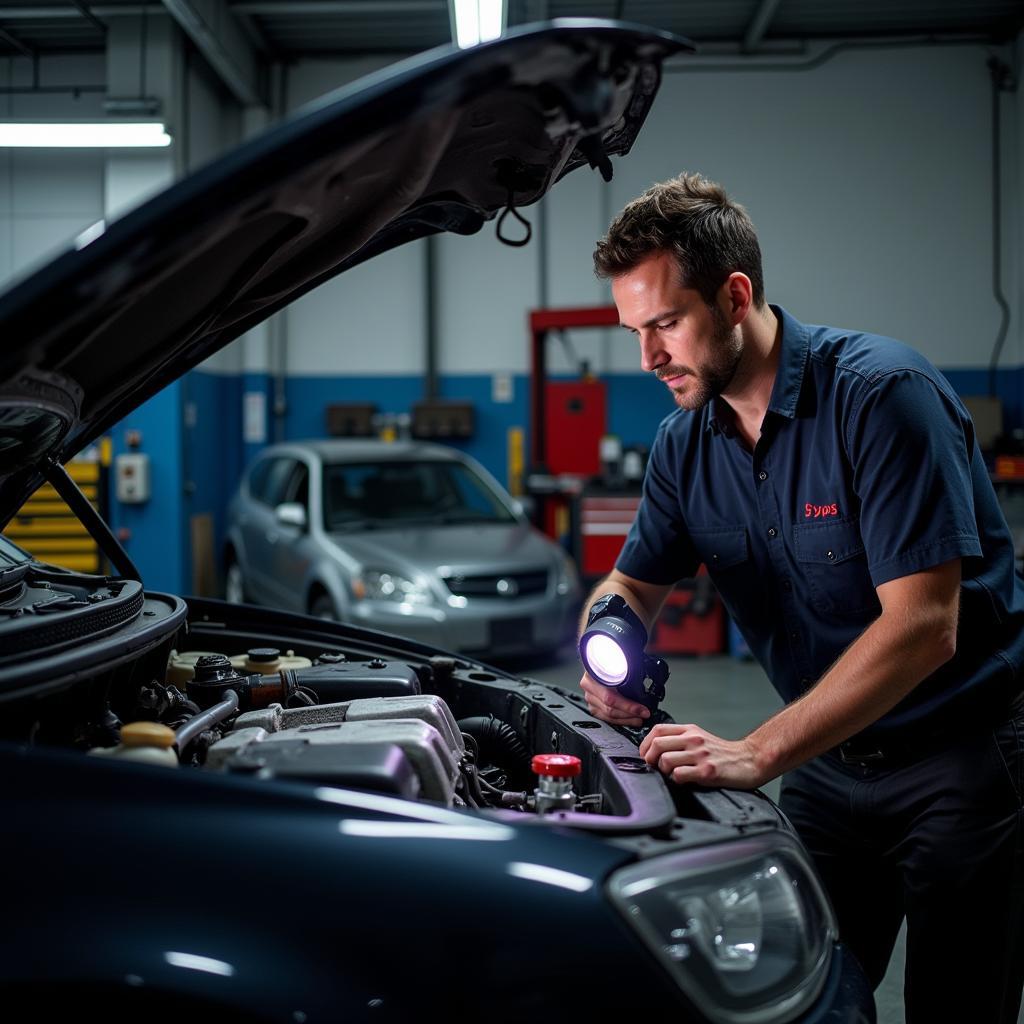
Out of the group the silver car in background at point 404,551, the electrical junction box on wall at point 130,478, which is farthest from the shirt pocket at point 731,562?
the electrical junction box on wall at point 130,478

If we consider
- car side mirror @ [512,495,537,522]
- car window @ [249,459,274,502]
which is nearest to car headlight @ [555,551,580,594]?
car side mirror @ [512,495,537,522]

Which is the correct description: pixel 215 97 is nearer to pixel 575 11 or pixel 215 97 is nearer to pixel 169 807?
pixel 575 11

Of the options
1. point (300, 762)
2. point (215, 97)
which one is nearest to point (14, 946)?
point (300, 762)

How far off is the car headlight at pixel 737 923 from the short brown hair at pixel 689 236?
85 cm

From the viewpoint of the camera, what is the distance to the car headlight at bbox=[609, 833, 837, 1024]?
0.92 meters

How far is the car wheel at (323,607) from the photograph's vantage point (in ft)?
16.2

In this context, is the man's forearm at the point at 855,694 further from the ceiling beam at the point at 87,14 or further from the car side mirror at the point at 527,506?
the ceiling beam at the point at 87,14

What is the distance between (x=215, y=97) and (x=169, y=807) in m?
8.36

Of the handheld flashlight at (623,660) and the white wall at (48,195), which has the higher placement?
the white wall at (48,195)

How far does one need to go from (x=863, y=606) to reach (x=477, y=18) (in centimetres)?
A: 467

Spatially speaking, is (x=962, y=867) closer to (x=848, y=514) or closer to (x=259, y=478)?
(x=848, y=514)

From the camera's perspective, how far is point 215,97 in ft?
26.7

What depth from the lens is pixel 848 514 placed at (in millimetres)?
1536

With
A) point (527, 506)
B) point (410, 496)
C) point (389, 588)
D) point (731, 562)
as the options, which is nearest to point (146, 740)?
point (731, 562)
